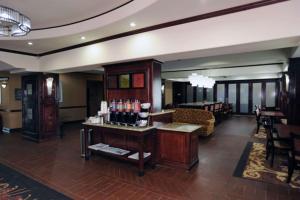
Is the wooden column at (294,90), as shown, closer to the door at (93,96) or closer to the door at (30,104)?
the door at (30,104)

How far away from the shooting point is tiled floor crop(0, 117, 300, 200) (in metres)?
2.94

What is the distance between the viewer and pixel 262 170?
3.79 m

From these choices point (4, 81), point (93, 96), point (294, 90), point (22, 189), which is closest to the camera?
point (22, 189)

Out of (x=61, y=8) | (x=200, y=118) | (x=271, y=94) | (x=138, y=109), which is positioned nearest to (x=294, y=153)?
(x=138, y=109)

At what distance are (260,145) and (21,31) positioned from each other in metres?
6.39

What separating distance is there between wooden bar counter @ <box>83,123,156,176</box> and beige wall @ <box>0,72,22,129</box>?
15.7 feet

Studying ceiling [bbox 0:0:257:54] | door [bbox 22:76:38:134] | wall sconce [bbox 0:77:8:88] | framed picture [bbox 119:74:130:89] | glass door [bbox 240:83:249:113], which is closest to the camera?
ceiling [bbox 0:0:257:54]

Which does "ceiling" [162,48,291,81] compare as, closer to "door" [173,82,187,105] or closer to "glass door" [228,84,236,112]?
"glass door" [228,84,236,112]

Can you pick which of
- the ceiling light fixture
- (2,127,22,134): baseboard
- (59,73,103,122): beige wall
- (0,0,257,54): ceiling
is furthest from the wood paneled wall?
(59,73,103,122): beige wall

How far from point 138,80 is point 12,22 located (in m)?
2.39

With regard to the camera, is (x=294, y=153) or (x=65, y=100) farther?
(x=65, y=100)

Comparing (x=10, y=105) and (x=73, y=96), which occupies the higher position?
(x=73, y=96)

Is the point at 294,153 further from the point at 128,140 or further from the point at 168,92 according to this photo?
the point at 168,92

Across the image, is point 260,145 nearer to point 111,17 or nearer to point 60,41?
point 111,17
